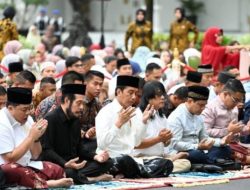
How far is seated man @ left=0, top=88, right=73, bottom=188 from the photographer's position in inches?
486

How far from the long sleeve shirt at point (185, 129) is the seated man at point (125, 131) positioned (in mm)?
714

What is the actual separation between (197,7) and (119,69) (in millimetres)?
31007

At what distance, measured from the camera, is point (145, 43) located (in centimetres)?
2773

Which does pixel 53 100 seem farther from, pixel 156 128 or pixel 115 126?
pixel 115 126

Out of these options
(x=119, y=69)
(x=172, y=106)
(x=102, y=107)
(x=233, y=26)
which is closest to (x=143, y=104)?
(x=102, y=107)

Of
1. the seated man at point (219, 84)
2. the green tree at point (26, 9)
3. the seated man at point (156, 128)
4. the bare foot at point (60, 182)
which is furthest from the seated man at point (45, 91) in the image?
the green tree at point (26, 9)

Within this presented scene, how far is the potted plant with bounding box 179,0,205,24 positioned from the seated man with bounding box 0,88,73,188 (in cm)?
3614

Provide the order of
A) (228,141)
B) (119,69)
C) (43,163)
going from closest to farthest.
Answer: (43,163) → (228,141) → (119,69)

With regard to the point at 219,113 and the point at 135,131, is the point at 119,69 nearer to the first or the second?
the point at 219,113

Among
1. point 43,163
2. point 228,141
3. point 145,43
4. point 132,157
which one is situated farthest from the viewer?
point 145,43

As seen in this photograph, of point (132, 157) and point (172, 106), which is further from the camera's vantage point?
point (172, 106)

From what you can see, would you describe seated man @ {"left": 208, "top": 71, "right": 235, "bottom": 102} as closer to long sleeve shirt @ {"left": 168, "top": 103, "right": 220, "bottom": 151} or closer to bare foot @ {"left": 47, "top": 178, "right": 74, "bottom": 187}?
long sleeve shirt @ {"left": 168, "top": 103, "right": 220, "bottom": 151}

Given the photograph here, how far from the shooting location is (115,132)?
13516 millimetres

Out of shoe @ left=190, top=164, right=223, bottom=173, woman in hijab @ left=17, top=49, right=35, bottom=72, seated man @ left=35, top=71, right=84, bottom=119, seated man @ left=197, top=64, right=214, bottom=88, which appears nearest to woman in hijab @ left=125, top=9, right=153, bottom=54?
woman in hijab @ left=17, top=49, right=35, bottom=72
